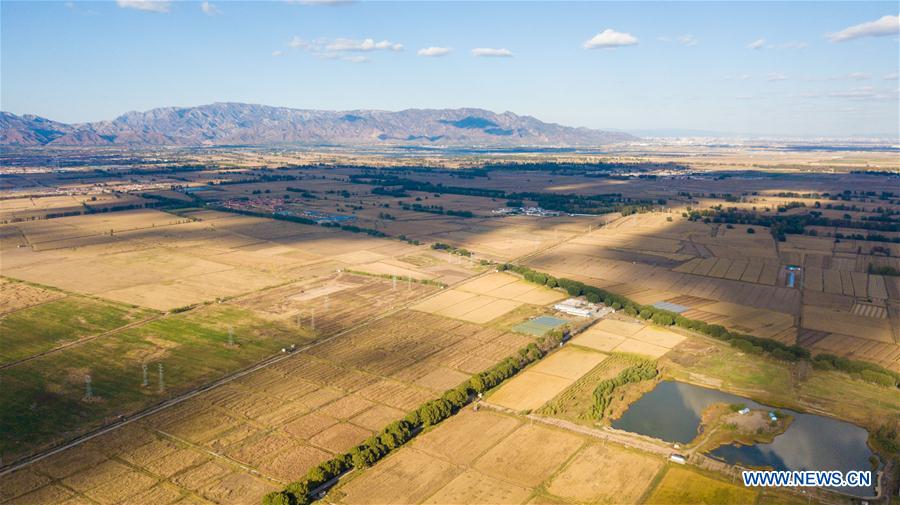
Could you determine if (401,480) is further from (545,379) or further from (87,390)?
(87,390)

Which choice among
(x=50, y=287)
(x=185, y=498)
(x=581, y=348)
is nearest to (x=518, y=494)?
(x=185, y=498)

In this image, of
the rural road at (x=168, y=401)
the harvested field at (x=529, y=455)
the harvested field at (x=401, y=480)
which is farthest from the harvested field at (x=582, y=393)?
the rural road at (x=168, y=401)

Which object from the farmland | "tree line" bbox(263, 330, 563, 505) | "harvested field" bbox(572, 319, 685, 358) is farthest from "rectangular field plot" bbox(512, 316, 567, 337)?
"tree line" bbox(263, 330, 563, 505)

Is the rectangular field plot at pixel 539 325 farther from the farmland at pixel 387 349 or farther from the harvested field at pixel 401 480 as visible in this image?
the harvested field at pixel 401 480

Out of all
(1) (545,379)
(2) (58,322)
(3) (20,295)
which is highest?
(3) (20,295)

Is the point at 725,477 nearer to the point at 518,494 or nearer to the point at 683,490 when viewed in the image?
the point at 683,490

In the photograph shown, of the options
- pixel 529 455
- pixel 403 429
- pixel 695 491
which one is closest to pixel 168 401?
pixel 403 429

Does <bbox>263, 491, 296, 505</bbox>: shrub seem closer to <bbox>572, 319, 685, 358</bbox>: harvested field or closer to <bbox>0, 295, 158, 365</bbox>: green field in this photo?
<bbox>572, 319, 685, 358</bbox>: harvested field
